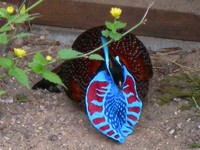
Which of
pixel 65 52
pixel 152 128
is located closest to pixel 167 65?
pixel 152 128

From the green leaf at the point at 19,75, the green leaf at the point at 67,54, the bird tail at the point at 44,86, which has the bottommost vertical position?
the bird tail at the point at 44,86

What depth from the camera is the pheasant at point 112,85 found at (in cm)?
318

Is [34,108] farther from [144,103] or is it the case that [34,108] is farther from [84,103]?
[144,103]

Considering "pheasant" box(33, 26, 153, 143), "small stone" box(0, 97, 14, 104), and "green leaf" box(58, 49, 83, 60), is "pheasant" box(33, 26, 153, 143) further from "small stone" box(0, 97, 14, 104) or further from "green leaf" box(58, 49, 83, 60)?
"green leaf" box(58, 49, 83, 60)

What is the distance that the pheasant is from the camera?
125 inches

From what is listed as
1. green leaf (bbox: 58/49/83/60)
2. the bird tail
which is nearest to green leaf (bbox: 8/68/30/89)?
green leaf (bbox: 58/49/83/60)

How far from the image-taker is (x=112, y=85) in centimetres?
321

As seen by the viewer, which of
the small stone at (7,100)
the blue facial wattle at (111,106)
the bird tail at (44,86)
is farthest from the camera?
the bird tail at (44,86)

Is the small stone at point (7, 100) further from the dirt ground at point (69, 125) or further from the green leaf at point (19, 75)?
the green leaf at point (19, 75)

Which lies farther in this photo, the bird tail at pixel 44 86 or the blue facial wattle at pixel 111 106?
the bird tail at pixel 44 86

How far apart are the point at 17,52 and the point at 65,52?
0.64 ft

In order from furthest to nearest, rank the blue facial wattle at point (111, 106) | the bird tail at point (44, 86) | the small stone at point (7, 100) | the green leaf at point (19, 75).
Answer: the bird tail at point (44, 86)
the small stone at point (7, 100)
the blue facial wattle at point (111, 106)
the green leaf at point (19, 75)

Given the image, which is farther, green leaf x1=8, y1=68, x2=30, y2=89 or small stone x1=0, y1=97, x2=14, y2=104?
small stone x1=0, y1=97, x2=14, y2=104

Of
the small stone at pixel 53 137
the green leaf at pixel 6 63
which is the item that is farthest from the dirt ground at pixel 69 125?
the green leaf at pixel 6 63
